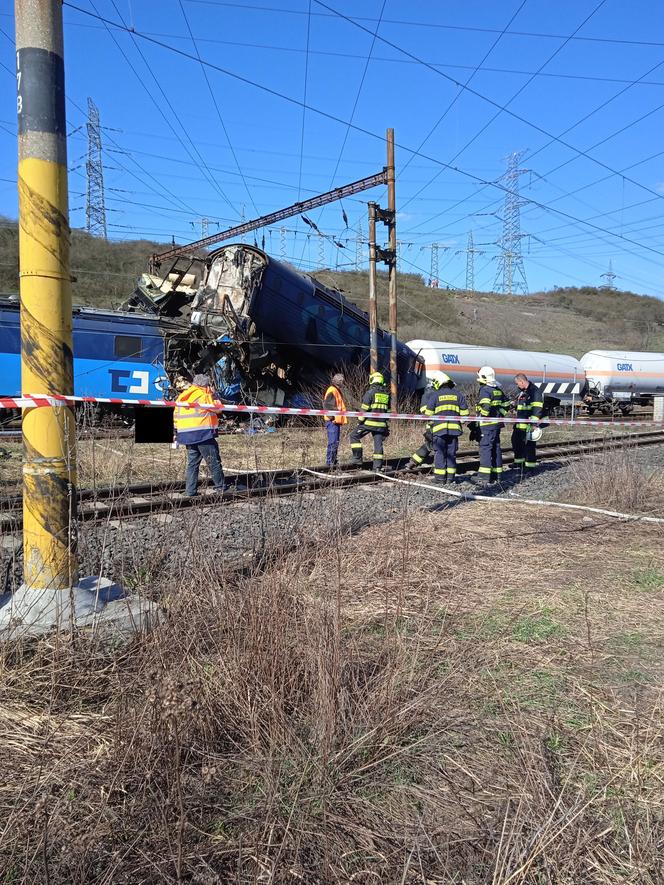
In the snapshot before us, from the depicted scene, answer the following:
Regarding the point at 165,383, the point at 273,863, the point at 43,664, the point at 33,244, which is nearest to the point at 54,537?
the point at 43,664

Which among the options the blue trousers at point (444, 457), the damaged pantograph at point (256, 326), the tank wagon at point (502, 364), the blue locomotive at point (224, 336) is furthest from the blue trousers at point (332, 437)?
the tank wagon at point (502, 364)

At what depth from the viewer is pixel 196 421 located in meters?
8.25

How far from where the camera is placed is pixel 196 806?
2.25 meters

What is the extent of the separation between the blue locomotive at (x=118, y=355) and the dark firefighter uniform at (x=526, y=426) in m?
9.24

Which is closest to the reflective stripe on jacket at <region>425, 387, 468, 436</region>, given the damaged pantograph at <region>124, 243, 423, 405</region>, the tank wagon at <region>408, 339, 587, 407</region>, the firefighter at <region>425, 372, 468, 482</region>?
the firefighter at <region>425, 372, 468, 482</region>

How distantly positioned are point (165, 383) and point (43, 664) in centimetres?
1477

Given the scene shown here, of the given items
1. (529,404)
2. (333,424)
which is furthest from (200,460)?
(529,404)

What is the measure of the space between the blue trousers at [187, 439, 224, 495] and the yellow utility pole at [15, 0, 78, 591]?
4.34 m

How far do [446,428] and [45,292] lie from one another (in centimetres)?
715

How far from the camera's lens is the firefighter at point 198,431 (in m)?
8.18

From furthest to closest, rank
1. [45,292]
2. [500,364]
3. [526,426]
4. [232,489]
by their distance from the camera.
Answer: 1. [500,364]
2. [526,426]
3. [232,489]
4. [45,292]

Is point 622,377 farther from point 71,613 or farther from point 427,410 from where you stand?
point 71,613

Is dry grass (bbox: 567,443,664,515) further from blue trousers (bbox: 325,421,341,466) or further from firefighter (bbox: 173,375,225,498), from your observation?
firefighter (bbox: 173,375,225,498)

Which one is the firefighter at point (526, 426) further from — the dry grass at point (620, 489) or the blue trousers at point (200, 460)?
the blue trousers at point (200, 460)
